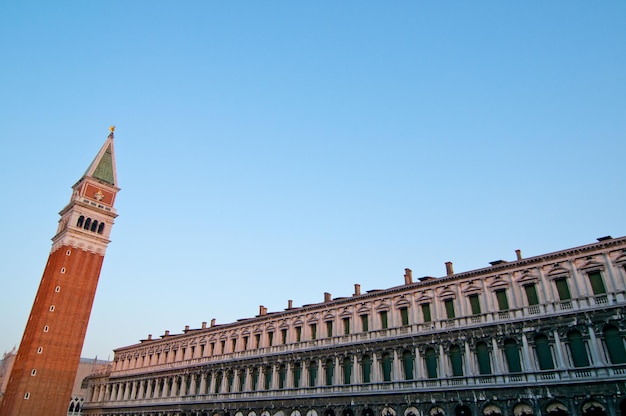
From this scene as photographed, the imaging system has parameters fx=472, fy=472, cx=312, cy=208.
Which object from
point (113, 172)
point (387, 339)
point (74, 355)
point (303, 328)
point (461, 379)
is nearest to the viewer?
point (461, 379)

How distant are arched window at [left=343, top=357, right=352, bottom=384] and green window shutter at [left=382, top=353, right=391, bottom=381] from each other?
10.2 feet

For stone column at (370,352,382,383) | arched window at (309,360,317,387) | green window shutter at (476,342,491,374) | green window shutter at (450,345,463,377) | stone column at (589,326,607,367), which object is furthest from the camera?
arched window at (309,360,317,387)

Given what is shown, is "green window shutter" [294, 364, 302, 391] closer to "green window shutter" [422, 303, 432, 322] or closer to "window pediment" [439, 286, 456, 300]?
"green window shutter" [422, 303, 432, 322]

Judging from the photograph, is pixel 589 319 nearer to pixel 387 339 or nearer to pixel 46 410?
pixel 387 339

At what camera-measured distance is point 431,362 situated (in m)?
32.7

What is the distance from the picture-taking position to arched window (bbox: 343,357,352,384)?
36.9m

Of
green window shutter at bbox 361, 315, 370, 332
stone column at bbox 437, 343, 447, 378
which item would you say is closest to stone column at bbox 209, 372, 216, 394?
green window shutter at bbox 361, 315, 370, 332

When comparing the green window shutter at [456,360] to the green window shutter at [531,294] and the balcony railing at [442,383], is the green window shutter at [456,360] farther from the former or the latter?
the green window shutter at [531,294]

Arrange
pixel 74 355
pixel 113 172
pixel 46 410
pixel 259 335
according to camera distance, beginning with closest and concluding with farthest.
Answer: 1. pixel 259 335
2. pixel 46 410
3. pixel 74 355
4. pixel 113 172

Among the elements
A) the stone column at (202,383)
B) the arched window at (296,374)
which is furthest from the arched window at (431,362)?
the stone column at (202,383)

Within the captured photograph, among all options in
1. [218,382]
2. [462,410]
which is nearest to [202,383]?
[218,382]

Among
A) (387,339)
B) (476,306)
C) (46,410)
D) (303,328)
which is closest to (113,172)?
(46,410)

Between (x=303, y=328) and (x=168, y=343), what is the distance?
21995 mm

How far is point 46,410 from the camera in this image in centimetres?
5481
